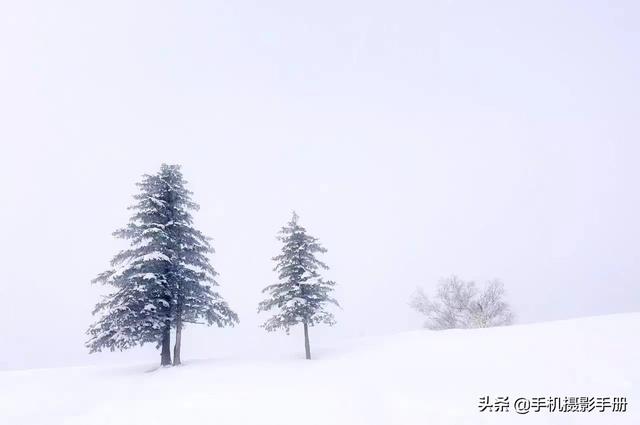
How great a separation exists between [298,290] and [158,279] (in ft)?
27.9

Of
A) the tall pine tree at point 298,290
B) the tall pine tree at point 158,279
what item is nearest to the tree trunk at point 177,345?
the tall pine tree at point 158,279

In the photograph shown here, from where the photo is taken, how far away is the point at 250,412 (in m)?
9.73

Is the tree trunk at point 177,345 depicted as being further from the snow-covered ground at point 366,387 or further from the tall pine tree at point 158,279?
the snow-covered ground at point 366,387

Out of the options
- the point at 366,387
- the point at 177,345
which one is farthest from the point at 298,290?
the point at 366,387

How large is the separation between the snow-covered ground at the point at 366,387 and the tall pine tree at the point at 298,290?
4.46 metres

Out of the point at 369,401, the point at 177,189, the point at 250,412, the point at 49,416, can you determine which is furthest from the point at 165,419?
the point at 177,189

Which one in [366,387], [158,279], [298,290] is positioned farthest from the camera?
[298,290]

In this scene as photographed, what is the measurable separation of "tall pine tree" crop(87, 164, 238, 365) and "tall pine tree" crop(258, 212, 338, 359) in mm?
3268

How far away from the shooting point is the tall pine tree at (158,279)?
1727 cm

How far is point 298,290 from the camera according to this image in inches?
874

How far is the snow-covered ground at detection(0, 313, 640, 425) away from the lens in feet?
30.4

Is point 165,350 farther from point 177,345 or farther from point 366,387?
point 366,387

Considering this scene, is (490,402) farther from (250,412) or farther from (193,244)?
(193,244)

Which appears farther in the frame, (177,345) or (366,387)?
(177,345)
